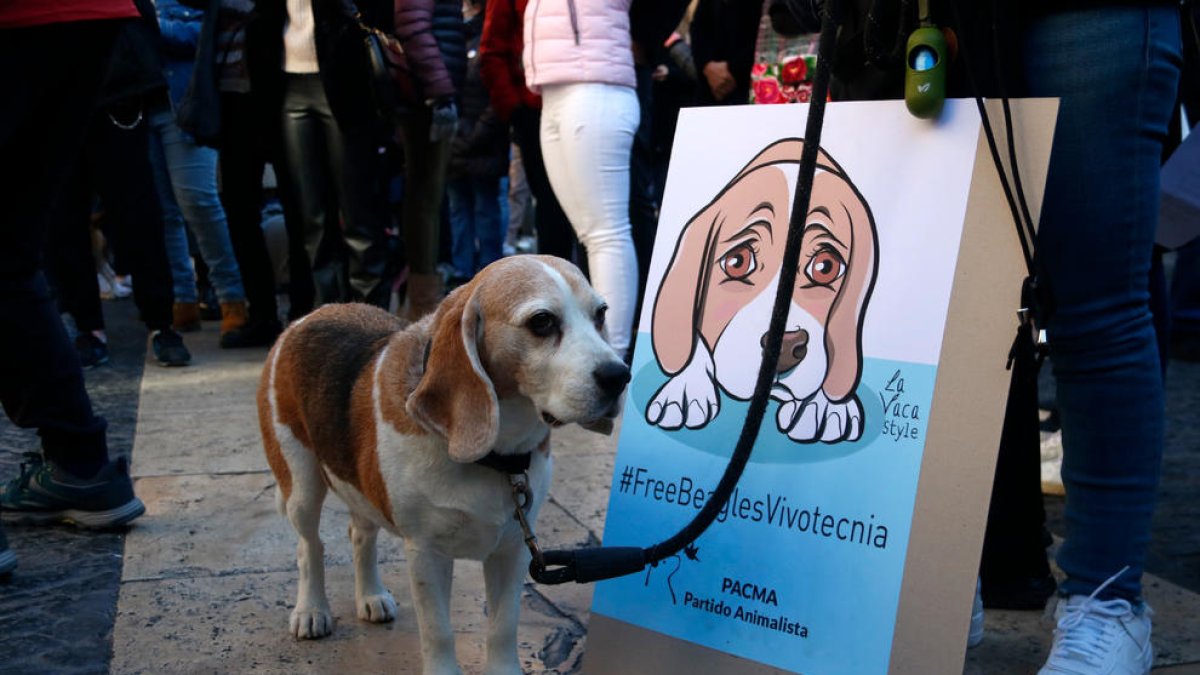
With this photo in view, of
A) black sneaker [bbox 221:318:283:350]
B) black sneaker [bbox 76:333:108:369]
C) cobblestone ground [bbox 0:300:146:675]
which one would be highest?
black sneaker [bbox 221:318:283:350]

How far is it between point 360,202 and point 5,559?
2533 millimetres

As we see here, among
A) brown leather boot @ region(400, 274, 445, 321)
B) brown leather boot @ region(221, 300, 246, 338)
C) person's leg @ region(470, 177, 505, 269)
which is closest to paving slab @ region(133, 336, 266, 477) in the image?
brown leather boot @ region(221, 300, 246, 338)

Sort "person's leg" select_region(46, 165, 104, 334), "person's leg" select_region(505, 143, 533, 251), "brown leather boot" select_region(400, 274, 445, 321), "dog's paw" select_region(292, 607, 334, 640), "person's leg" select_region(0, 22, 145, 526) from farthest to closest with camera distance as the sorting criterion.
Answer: "person's leg" select_region(505, 143, 533, 251) → "person's leg" select_region(46, 165, 104, 334) → "brown leather boot" select_region(400, 274, 445, 321) → "person's leg" select_region(0, 22, 145, 526) → "dog's paw" select_region(292, 607, 334, 640)

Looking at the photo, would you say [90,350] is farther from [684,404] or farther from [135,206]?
[684,404]

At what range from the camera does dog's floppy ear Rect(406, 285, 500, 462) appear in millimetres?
2176

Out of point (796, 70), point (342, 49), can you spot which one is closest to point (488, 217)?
point (342, 49)

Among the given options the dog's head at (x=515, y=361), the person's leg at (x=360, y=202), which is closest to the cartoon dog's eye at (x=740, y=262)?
the dog's head at (x=515, y=361)

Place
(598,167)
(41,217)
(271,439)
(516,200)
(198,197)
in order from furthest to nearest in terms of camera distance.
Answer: (516,200), (198,197), (598,167), (41,217), (271,439)

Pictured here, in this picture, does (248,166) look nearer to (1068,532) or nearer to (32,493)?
(32,493)

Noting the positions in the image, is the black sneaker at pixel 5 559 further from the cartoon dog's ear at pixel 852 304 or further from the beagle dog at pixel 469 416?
the cartoon dog's ear at pixel 852 304

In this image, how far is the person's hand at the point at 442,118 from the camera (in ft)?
16.5

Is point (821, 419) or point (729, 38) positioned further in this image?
point (729, 38)

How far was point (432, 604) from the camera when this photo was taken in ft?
7.88

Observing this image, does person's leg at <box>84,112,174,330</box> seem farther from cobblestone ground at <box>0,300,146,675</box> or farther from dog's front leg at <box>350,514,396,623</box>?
dog's front leg at <box>350,514,396,623</box>
